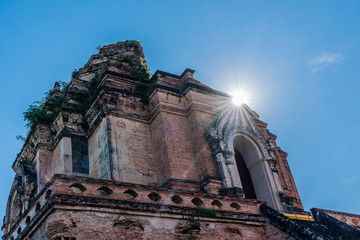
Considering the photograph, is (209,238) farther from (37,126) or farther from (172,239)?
(37,126)

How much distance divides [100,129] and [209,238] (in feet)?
18.8

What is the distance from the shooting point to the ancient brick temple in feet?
24.6

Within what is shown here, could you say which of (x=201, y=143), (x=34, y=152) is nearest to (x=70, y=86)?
(x=34, y=152)

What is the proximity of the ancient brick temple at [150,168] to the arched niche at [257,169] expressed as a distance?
3 centimetres

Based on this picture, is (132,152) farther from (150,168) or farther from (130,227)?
(130,227)

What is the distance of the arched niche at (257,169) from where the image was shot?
40.4 ft

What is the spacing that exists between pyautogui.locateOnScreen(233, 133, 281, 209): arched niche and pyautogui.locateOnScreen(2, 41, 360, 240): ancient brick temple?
0.03m

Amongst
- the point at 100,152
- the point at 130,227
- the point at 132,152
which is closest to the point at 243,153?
the point at 132,152

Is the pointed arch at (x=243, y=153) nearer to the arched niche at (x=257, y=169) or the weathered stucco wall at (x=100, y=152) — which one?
the arched niche at (x=257, y=169)

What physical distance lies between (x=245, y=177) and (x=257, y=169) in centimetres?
49

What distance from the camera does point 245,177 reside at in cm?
1313

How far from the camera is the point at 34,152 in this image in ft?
47.5

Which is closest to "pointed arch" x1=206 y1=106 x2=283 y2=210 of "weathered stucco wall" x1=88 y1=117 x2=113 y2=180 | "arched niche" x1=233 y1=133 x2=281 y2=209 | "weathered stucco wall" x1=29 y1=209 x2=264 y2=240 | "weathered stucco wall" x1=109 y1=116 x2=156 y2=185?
"arched niche" x1=233 y1=133 x2=281 y2=209

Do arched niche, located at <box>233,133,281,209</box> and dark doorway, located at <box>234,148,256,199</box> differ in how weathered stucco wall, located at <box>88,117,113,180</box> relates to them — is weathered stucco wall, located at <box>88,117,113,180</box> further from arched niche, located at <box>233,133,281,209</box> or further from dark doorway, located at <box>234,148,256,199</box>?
dark doorway, located at <box>234,148,256,199</box>
